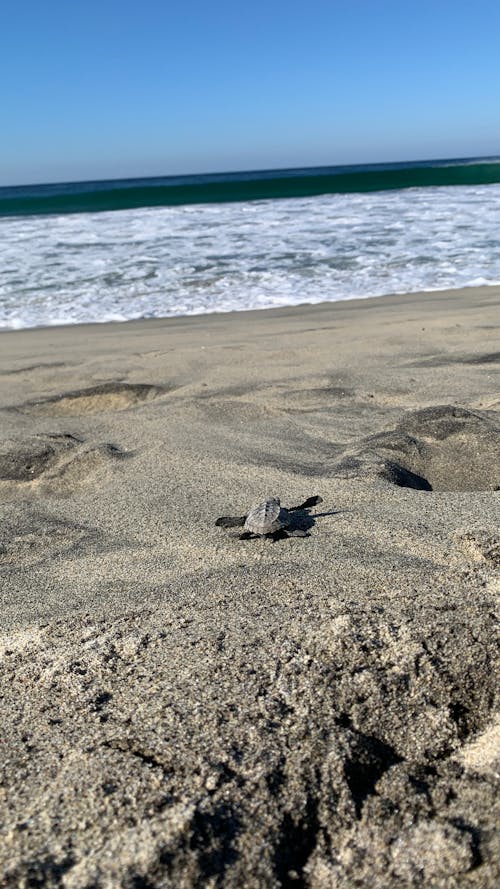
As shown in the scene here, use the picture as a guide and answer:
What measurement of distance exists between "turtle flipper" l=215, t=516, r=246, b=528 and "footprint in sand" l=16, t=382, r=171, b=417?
1.66 meters

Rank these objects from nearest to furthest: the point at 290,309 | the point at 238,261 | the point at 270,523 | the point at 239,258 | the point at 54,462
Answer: the point at 270,523 < the point at 54,462 < the point at 290,309 < the point at 238,261 < the point at 239,258

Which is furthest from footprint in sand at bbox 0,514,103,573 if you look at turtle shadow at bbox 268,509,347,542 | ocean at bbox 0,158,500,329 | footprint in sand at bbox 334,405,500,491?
ocean at bbox 0,158,500,329

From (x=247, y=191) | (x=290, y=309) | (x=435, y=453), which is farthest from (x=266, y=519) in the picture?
(x=247, y=191)

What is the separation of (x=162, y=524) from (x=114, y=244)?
9016 millimetres

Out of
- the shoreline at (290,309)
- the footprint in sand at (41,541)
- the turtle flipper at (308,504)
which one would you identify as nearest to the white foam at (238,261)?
the shoreline at (290,309)

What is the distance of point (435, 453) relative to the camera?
285cm

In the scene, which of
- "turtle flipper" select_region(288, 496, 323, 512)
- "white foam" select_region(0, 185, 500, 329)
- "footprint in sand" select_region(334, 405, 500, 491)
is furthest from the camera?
"white foam" select_region(0, 185, 500, 329)

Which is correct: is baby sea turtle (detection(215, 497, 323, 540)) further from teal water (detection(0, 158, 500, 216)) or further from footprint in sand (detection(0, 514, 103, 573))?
teal water (detection(0, 158, 500, 216))

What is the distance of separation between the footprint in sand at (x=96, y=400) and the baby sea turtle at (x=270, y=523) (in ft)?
5.62

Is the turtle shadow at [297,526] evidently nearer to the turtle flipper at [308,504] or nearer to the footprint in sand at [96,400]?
the turtle flipper at [308,504]

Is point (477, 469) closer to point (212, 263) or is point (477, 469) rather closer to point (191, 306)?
point (191, 306)

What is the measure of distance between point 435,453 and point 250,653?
160cm

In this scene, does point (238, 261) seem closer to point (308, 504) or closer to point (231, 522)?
point (308, 504)

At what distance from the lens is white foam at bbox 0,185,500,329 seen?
22.3 feet
